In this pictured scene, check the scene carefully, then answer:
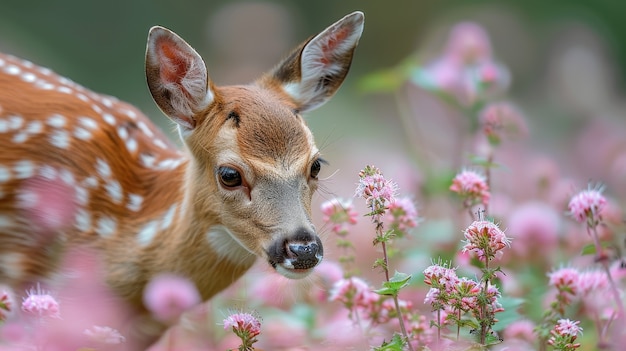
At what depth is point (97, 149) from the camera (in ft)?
11.9

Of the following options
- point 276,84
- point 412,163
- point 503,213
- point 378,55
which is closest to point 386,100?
point 378,55

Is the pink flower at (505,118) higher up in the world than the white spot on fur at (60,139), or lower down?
higher up

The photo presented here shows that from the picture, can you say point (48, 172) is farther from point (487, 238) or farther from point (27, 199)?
point (487, 238)

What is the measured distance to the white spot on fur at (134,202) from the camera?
3.64m

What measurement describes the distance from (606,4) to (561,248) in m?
6.48

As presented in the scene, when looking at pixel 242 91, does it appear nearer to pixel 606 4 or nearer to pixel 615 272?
pixel 615 272

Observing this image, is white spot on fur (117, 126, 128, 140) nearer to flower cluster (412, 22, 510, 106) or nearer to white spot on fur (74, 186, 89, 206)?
white spot on fur (74, 186, 89, 206)

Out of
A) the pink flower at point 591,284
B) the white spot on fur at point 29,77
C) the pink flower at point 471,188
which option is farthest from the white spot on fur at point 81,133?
the pink flower at point 591,284

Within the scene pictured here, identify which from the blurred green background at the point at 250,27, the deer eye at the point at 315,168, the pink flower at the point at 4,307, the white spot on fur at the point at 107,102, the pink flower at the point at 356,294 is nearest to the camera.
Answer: the pink flower at the point at 4,307

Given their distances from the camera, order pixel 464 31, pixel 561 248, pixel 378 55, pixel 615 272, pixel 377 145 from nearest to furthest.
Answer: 1. pixel 615 272
2. pixel 561 248
3. pixel 464 31
4. pixel 377 145
5. pixel 378 55

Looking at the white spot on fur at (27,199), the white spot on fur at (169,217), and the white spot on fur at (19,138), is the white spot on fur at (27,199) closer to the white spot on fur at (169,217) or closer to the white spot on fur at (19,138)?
the white spot on fur at (19,138)

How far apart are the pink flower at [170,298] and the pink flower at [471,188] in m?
0.82

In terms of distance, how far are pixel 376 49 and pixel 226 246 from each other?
7852 mm

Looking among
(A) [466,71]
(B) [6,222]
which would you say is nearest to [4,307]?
(B) [6,222]
